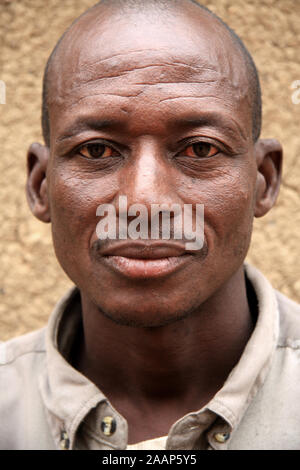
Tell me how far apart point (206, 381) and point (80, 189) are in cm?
58

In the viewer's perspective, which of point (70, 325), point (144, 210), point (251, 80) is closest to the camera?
point (144, 210)

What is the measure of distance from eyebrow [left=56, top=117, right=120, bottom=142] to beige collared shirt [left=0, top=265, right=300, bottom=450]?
0.53 metres

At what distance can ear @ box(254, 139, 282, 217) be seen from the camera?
1.72 m

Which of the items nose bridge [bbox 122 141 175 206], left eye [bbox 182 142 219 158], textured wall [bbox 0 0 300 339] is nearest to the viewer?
nose bridge [bbox 122 141 175 206]

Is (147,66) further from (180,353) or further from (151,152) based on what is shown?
(180,353)

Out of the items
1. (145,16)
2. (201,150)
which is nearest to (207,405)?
(201,150)

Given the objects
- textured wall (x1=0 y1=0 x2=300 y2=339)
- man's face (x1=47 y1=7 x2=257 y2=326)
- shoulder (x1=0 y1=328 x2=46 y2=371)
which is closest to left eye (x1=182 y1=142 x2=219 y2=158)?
man's face (x1=47 y1=7 x2=257 y2=326)

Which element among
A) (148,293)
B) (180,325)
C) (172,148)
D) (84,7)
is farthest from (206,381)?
(84,7)

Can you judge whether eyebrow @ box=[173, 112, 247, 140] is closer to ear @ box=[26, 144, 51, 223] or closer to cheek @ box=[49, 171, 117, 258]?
cheek @ box=[49, 171, 117, 258]

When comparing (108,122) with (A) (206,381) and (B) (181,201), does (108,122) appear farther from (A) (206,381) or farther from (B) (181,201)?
(A) (206,381)

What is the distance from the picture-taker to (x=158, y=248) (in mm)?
1448

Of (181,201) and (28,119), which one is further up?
(181,201)

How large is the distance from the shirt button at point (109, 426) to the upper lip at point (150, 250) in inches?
15.8

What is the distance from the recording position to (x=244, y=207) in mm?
1554
